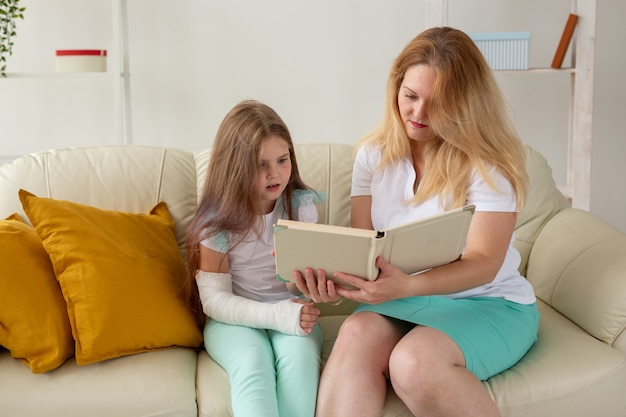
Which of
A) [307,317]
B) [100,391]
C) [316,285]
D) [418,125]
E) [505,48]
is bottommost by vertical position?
[100,391]

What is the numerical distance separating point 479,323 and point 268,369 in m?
0.49

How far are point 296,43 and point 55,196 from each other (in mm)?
1617

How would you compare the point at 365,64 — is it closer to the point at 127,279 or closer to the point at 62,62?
the point at 62,62

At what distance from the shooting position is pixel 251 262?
2.14 meters

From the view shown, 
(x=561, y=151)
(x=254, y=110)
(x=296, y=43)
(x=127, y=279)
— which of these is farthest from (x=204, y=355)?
(x=561, y=151)

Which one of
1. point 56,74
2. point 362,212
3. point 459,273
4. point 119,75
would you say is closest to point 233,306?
point 362,212

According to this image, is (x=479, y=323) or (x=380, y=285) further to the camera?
(x=479, y=323)

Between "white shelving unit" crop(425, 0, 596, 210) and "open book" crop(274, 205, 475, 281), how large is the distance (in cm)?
154

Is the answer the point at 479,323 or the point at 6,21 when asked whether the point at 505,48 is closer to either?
the point at 479,323

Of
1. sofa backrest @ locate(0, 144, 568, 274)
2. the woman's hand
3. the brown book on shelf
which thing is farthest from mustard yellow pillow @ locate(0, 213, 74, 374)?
the brown book on shelf

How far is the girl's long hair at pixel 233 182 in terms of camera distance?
6.75ft

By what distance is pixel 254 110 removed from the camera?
2.10m

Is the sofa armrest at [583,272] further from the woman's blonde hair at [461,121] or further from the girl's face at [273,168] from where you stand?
the girl's face at [273,168]

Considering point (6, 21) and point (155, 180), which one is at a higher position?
point (6, 21)
